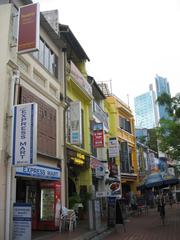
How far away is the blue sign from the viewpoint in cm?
1154

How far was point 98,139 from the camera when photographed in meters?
21.4

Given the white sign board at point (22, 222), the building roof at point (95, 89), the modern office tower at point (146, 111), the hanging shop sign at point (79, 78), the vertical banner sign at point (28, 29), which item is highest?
the modern office tower at point (146, 111)

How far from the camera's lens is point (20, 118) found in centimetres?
1073

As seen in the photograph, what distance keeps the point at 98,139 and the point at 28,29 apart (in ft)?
36.5

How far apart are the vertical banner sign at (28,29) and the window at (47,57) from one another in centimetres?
253

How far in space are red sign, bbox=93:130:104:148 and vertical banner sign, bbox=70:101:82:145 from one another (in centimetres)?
405

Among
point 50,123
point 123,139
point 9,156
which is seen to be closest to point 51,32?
point 50,123

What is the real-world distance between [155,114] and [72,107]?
43047 millimetres

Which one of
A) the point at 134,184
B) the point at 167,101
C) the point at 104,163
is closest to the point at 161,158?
the point at 134,184

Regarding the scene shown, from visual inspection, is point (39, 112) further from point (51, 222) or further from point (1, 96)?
point (51, 222)

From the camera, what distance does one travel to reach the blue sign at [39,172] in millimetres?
11539

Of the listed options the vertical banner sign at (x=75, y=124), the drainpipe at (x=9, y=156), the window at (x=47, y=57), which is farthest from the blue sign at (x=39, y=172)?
the window at (x=47, y=57)

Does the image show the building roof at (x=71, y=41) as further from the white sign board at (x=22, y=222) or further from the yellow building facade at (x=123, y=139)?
the white sign board at (x=22, y=222)

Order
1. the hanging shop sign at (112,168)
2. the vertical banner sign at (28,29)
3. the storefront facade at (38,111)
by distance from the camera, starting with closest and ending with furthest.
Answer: the storefront facade at (38,111), the vertical banner sign at (28,29), the hanging shop sign at (112,168)
